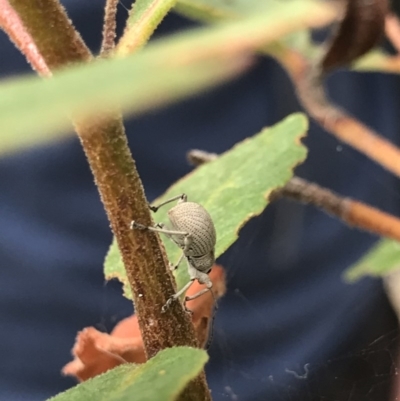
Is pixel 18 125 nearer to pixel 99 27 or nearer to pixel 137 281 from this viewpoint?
pixel 137 281

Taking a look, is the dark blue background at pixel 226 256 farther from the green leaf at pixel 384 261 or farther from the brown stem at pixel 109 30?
the brown stem at pixel 109 30

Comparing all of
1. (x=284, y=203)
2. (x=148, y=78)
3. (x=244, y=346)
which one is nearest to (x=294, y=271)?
(x=284, y=203)

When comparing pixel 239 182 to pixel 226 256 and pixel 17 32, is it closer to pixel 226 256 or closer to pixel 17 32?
pixel 17 32

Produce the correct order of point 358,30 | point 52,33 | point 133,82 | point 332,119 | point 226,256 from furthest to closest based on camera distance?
point 226,256 → point 332,119 → point 358,30 → point 52,33 → point 133,82

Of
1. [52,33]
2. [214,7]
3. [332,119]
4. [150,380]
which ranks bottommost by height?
[150,380]

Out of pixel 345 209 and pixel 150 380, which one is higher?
pixel 345 209

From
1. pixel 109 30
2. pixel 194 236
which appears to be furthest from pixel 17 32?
pixel 194 236

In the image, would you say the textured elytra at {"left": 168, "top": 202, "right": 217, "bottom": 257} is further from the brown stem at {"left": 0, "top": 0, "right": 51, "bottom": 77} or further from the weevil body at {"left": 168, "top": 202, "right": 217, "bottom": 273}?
the brown stem at {"left": 0, "top": 0, "right": 51, "bottom": 77}
